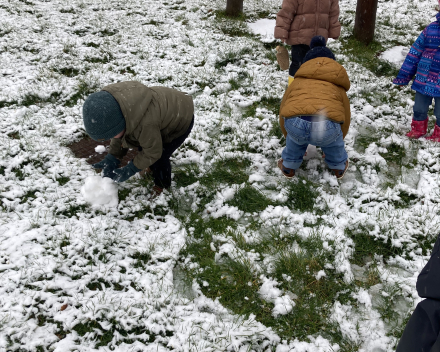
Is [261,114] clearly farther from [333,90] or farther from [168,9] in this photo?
[168,9]

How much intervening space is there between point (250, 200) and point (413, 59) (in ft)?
8.55

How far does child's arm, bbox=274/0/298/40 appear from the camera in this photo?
169 inches

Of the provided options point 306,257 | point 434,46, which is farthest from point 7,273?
point 434,46

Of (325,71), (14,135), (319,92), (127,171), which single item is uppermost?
(325,71)

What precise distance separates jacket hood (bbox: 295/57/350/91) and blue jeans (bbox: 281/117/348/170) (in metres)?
0.44

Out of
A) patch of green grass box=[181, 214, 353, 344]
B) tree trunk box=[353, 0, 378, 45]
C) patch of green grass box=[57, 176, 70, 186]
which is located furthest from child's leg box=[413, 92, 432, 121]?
patch of green grass box=[57, 176, 70, 186]

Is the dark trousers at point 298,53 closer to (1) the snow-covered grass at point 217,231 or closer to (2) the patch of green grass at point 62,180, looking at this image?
(1) the snow-covered grass at point 217,231

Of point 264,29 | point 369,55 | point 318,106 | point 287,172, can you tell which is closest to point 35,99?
point 287,172

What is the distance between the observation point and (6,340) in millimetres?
2033

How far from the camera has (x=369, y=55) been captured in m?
5.92

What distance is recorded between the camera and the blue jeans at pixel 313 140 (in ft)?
9.47

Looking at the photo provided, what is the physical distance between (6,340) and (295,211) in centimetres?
249

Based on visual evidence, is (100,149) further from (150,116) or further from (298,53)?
(298,53)

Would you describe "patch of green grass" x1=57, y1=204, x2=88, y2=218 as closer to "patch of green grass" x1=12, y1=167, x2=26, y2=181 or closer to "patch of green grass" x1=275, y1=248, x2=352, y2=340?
"patch of green grass" x1=12, y1=167, x2=26, y2=181
